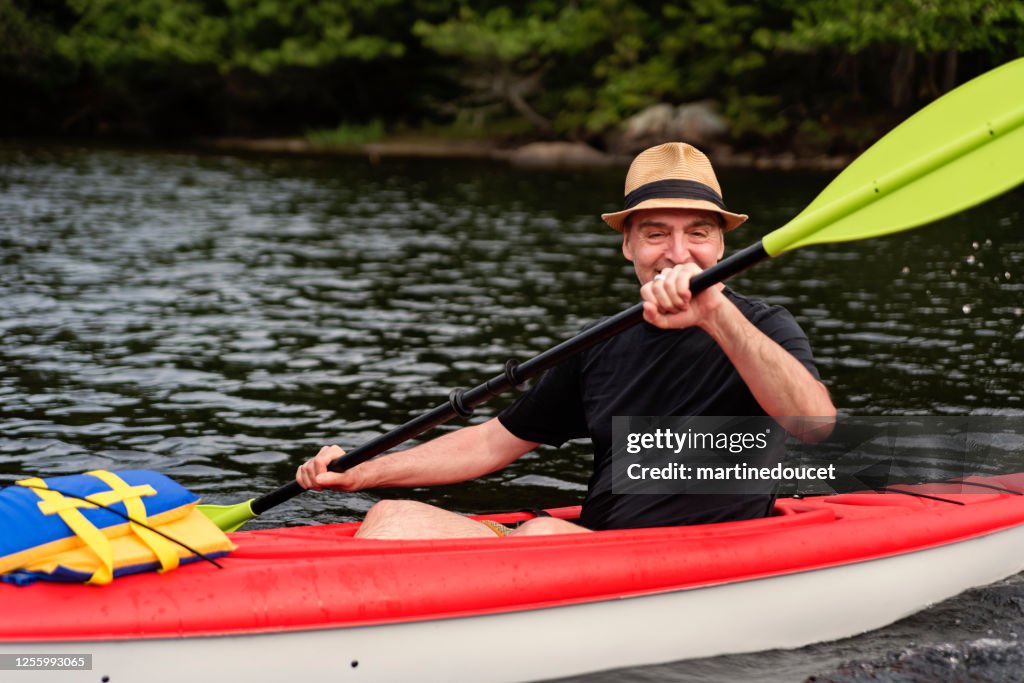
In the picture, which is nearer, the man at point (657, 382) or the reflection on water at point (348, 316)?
the man at point (657, 382)

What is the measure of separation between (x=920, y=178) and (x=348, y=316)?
7407mm

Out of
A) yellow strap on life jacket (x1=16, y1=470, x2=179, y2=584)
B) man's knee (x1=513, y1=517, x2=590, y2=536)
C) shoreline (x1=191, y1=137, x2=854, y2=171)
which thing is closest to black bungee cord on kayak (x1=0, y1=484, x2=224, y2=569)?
yellow strap on life jacket (x1=16, y1=470, x2=179, y2=584)

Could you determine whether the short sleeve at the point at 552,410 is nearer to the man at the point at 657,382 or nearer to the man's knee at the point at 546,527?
the man at the point at 657,382

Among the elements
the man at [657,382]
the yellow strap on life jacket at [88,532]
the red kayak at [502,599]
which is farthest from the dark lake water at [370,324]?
the yellow strap on life jacket at [88,532]

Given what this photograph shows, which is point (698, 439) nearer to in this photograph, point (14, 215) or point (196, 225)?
point (196, 225)

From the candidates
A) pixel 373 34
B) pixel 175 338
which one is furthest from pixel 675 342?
pixel 373 34

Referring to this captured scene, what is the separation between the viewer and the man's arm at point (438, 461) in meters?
3.91

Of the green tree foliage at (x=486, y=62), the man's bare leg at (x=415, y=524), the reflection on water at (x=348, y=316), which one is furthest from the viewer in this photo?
the green tree foliage at (x=486, y=62)

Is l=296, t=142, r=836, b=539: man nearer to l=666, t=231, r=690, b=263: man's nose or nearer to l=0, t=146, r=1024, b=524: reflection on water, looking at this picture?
l=666, t=231, r=690, b=263: man's nose

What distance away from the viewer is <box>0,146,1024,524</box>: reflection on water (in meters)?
6.63

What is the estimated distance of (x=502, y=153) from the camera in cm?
2920

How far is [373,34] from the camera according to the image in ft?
114

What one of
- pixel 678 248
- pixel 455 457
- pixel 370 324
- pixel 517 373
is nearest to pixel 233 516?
pixel 455 457

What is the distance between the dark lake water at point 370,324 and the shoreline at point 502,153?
19.5 ft
